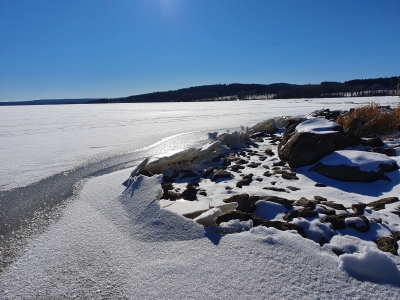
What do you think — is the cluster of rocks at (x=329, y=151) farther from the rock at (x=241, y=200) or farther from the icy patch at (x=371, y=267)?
the icy patch at (x=371, y=267)

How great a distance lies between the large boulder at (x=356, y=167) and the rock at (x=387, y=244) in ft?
4.55

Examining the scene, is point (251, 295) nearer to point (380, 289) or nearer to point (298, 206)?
point (380, 289)

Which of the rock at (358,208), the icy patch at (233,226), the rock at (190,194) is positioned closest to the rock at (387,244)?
the rock at (358,208)

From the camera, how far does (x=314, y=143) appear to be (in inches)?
158

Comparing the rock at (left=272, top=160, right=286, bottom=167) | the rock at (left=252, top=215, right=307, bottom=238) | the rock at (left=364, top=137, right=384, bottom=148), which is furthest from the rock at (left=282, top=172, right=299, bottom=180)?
the rock at (left=364, top=137, right=384, bottom=148)

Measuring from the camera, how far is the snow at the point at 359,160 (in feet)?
10.6

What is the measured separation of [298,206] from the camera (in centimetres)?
256

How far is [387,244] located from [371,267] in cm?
41

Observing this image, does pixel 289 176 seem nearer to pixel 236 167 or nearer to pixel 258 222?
pixel 236 167

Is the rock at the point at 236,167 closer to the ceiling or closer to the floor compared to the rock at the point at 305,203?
closer to the floor

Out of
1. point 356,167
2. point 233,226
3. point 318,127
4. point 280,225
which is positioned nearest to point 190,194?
point 233,226

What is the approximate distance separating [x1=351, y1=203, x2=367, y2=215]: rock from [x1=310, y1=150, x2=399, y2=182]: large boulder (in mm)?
825

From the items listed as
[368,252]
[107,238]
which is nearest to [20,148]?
[107,238]

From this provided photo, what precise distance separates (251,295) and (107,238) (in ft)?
4.36
